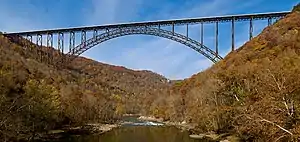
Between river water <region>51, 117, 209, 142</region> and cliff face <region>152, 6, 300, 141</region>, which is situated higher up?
cliff face <region>152, 6, 300, 141</region>

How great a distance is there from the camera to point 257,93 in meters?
32.3

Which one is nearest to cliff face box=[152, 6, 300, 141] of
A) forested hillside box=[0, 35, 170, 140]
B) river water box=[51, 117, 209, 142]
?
river water box=[51, 117, 209, 142]

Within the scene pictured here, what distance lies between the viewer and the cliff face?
2425 cm

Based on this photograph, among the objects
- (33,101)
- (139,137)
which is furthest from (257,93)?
(139,137)

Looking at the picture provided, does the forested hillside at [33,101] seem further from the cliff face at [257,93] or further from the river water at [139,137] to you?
the cliff face at [257,93]

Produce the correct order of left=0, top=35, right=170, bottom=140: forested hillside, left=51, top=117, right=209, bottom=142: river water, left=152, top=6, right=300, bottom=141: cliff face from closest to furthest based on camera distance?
left=152, top=6, right=300, bottom=141: cliff face → left=0, top=35, right=170, bottom=140: forested hillside → left=51, top=117, right=209, bottom=142: river water

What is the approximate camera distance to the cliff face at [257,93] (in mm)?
24250

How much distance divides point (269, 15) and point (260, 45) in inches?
443

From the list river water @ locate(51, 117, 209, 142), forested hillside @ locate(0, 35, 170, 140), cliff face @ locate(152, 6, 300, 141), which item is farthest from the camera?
river water @ locate(51, 117, 209, 142)

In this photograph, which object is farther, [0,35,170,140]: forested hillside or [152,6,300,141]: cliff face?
[0,35,170,140]: forested hillside

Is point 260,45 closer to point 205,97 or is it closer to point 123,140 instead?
point 205,97

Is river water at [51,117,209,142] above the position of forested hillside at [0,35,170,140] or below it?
below

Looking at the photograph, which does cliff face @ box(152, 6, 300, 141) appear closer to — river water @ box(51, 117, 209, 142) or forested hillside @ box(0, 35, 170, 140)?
river water @ box(51, 117, 209, 142)

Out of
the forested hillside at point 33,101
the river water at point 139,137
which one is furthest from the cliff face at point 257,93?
the forested hillside at point 33,101
